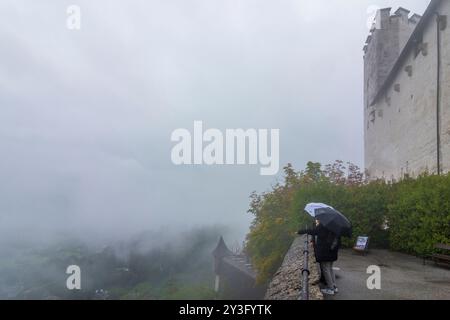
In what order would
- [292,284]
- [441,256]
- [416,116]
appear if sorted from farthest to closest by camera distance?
1. [416,116]
2. [441,256]
3. [292,284]

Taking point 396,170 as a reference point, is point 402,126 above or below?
above

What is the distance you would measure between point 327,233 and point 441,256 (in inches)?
201

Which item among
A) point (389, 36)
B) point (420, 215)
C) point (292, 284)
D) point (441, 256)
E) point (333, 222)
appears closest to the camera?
point (333, 222)

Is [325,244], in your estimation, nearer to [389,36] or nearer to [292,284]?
[292,284]

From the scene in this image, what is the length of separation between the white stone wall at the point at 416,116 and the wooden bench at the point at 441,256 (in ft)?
19.1

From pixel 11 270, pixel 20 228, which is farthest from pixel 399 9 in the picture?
pixel 20 228

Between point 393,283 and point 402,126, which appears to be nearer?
point 393,283

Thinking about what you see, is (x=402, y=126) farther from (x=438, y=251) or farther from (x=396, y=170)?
(x=438, y=251)

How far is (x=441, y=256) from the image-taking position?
9008mm

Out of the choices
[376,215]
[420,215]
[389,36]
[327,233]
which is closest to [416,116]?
[376,215]

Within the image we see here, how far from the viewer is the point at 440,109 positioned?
14.9 meters
